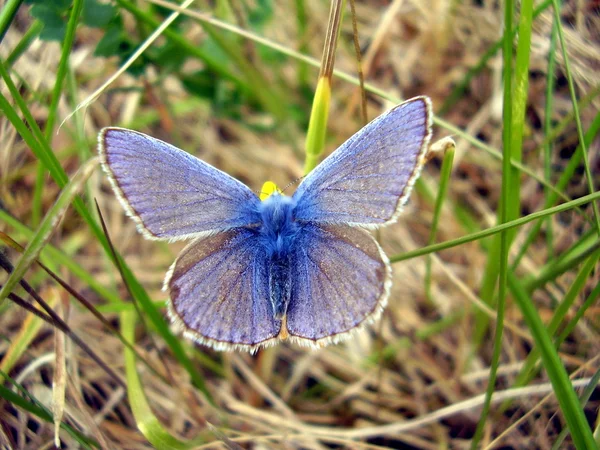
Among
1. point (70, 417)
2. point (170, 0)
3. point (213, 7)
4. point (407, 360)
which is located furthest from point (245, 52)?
point (70, 417)

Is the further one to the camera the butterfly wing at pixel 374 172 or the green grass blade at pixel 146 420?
the green grass blade at pixel 146 420

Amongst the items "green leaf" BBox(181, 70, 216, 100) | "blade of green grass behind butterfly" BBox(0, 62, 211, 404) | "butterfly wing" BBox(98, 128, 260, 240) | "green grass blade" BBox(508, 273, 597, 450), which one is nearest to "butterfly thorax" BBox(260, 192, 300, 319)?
"butterfly wing" BBox(98, 128, 260, 240)

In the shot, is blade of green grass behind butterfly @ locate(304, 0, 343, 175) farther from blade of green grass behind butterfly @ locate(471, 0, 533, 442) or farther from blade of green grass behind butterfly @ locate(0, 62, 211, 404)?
blade of green grass behind butterfly @ locate(0, 62, 211, 404)

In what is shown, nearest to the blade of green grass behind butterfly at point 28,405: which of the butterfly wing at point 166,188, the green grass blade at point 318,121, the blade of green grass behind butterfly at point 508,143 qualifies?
the butterfly wing at point 166,188

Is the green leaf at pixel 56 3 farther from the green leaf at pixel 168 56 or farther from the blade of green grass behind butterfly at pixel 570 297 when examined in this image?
the blade of green grass behind butterfly at pixel 570 297

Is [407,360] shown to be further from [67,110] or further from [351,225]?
[67,110]

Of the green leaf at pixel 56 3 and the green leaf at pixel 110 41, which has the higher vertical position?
the green leaf at pixel 56 3
